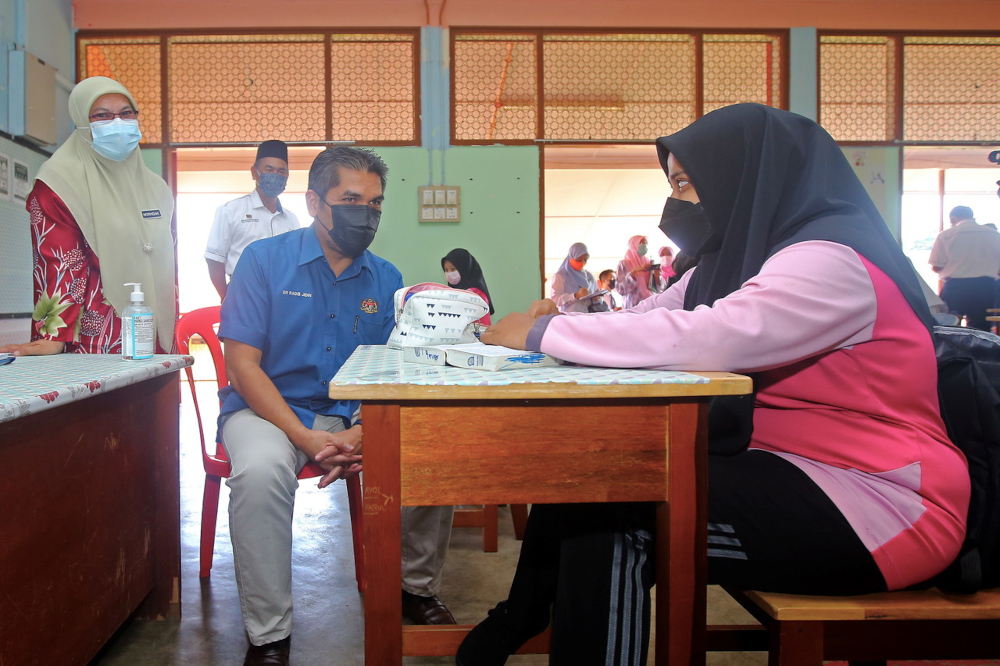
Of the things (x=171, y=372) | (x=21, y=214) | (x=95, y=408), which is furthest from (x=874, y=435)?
(x=21, y=214)

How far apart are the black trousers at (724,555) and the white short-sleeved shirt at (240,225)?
2.92 meters

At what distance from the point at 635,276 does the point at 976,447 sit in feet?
17.7

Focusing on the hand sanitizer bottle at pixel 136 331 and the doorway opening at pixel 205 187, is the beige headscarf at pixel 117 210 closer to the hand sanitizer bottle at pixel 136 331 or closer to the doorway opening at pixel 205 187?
the hand sanitizer bottle at pixel 136 331

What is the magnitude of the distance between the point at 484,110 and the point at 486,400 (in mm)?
4258

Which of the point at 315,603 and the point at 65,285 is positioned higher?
the point at 65,285

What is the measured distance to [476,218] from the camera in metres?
4.76

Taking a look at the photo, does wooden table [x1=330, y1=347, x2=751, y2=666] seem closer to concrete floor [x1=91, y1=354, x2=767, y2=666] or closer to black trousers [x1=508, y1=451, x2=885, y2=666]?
black trousers [x1=508, y1=451, x2=885, y2=666]

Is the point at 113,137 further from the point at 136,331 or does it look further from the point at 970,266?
the point at 970,266

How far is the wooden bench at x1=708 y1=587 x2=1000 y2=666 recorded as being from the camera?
84 centimetres

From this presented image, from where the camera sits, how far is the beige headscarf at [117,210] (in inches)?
75.0

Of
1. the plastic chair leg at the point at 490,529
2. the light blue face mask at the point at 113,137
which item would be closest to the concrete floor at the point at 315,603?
the plastic chair leg at the point at 490,529

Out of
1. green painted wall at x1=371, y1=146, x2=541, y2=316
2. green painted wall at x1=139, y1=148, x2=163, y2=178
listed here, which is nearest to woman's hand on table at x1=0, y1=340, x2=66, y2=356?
green painted wall at x1=371, y1=146, x2=541, y2=316

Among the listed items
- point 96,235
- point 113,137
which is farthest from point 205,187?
point 96,235

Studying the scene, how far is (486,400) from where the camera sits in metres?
0.88
